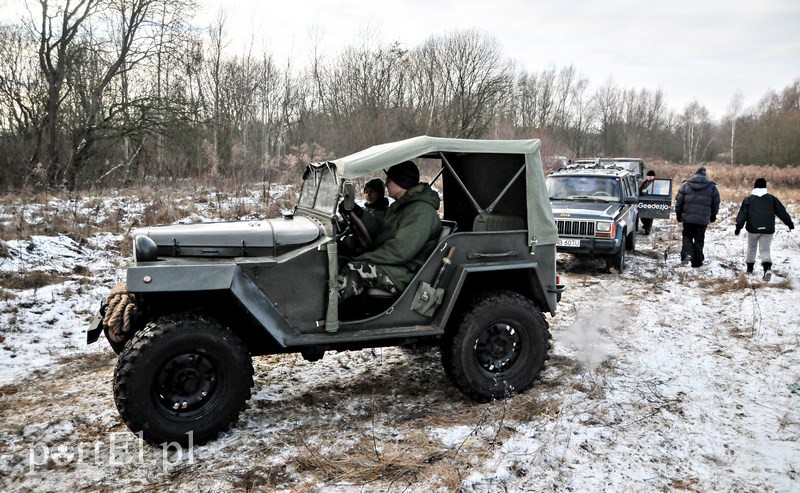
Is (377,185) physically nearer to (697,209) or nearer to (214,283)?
(214,283)

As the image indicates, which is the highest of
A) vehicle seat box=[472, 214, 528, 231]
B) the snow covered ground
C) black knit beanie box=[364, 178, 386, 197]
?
black knit beanie box=[364, 178, 386, 197]

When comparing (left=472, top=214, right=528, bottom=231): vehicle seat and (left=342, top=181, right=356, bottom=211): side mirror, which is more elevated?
(left=342, top=181, right=356, bottom=211): side mirror

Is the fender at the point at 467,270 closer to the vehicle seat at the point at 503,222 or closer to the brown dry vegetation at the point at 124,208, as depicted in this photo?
the vehicle seat at the point at 503,222

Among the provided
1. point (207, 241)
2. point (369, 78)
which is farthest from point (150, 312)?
point (369, 78)

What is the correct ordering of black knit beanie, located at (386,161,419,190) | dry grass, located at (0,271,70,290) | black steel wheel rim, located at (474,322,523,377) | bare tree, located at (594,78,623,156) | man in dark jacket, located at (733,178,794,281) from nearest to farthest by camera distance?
black steel wheel rim, located at (474,322,523,377) < black knit beanie, located at (386,161,419,190) < dry grass, located at (0,271,70,290) < man in dark jacket, located at (733,178,794,281) < bare tree, located at (594,78,623,156)

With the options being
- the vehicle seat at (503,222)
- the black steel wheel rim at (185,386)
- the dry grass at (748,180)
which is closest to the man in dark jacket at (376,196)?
the vehicle seat at (503,222)

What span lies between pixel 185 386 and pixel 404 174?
2292 millimetres

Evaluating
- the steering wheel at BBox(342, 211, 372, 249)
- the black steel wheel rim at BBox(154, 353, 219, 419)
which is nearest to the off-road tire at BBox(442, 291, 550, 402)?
the steering wheel at BBox(342, 211, 372, 249)

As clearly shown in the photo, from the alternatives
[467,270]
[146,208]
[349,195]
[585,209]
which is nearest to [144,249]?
[349,195]

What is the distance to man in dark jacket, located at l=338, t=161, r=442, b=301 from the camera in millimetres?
4066

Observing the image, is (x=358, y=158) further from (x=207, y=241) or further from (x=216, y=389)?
(x=216, y=389)

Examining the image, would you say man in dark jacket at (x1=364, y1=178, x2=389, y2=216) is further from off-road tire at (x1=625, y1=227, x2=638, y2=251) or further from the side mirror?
off-road tire at (x1=625, y1=227, x2=638, y2=251)

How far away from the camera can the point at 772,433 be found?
382 centimetres

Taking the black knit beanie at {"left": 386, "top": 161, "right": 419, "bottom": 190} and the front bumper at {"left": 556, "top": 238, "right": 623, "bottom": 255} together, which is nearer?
the black knit beanie at {"left": 386, "top": 161, "right": 419, "bottom": 190}
